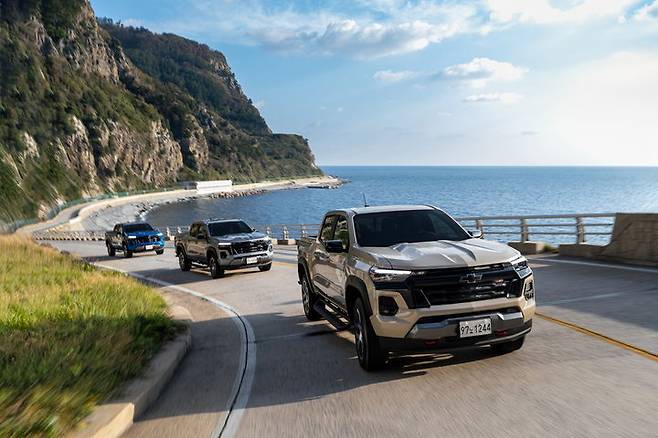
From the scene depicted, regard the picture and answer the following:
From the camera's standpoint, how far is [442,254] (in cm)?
670

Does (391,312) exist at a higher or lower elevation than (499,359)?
higher

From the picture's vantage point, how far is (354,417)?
17.9 ft

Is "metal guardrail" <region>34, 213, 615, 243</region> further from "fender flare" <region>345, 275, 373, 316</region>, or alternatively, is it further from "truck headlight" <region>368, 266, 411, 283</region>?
"truck headlight" <region>368, 266, 411, 283</region>

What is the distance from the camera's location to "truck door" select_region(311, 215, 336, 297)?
893 centimetres

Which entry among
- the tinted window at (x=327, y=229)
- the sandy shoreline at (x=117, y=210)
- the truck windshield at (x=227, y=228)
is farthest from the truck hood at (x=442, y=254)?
the sandy shoreline at (x=117, y=210)

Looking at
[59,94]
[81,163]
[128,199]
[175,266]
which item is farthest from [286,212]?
[175,266]

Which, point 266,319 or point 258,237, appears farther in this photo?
point 258,237

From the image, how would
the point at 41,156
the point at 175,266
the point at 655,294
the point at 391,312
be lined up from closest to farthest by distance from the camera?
the point at 391,312, the point at 655,294, the point at 175,266, the point at 41,156

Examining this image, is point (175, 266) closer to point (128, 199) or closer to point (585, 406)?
point (585, 406)

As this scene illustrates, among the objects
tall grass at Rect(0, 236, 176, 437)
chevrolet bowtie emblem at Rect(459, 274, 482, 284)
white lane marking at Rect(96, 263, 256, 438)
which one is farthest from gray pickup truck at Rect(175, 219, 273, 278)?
chevrolet bowtie emblem at Rect(459, 274, 482, 284)

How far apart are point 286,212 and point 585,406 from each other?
134 m

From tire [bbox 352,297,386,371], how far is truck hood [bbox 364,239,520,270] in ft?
2.20

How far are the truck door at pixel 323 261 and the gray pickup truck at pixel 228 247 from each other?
339 inches

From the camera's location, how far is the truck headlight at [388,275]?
6.46m
